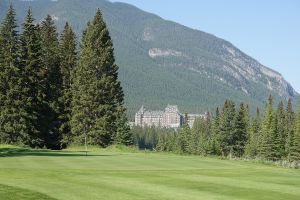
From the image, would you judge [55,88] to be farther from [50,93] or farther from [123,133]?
[123,133]

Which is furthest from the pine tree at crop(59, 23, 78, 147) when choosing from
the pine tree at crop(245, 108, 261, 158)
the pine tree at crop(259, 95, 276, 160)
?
the pine tree at crop(259, 95, 276, 160)

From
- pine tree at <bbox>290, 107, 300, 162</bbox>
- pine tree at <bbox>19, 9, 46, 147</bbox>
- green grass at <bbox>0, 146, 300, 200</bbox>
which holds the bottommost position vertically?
green grass at <bbox>0, 146, 300, 200</bbox>

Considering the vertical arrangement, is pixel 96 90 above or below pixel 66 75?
below

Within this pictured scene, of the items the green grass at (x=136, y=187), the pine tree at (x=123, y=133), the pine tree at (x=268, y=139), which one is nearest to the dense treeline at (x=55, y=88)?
the pine tree at (x=123, y=133)

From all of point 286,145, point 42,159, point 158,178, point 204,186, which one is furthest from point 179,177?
point 286,145

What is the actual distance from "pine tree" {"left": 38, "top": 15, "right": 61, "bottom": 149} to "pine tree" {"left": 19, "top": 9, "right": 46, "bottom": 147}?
0.87 meters

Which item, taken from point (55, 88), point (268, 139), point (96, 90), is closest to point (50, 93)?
point (55, 88)

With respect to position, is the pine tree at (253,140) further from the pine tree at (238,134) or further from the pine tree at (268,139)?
the pine tree at (268,139)

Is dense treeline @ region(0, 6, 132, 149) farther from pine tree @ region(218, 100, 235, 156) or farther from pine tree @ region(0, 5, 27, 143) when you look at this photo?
pine tree @ region(218, 100, 235, 156)

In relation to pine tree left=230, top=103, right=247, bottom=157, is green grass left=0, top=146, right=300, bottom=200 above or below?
below

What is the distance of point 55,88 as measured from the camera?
61500mm

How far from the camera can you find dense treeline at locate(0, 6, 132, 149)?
5653 cm

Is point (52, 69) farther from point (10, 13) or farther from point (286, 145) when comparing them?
point (286, 145)

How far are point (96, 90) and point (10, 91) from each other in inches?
410
